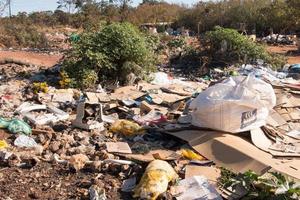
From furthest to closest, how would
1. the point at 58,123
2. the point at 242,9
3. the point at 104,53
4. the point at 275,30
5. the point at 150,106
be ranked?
the point at 242,9, the point at 275,30, the point at 104,53, the point at 150,106, the point at 58,123

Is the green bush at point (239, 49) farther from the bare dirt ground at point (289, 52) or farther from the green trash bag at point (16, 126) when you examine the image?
the green trash bag at point (16, 126)

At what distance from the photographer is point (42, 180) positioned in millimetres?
4301

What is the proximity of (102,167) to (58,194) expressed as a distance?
60cm

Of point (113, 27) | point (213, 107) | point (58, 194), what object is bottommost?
point (58, 194)

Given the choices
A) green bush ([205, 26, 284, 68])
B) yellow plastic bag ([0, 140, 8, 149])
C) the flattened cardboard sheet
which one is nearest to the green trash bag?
yellow plastic bag ([0, 140, 8, 149])

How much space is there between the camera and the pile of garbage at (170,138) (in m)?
4.17

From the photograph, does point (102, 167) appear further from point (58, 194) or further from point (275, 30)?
point (275, 30)

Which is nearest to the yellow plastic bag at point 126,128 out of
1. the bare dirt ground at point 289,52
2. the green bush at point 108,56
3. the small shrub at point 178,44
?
the green bush at point 108,56

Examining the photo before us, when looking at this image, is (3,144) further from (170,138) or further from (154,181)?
(154,181)

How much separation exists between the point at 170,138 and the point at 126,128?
613 mm

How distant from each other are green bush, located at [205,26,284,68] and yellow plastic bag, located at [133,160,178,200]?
7350 millimetres

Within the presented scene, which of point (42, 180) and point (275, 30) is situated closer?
point (42, 180)

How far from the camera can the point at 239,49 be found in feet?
36.3

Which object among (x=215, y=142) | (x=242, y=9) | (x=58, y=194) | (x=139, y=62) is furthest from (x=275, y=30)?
(x=58, y=194)
